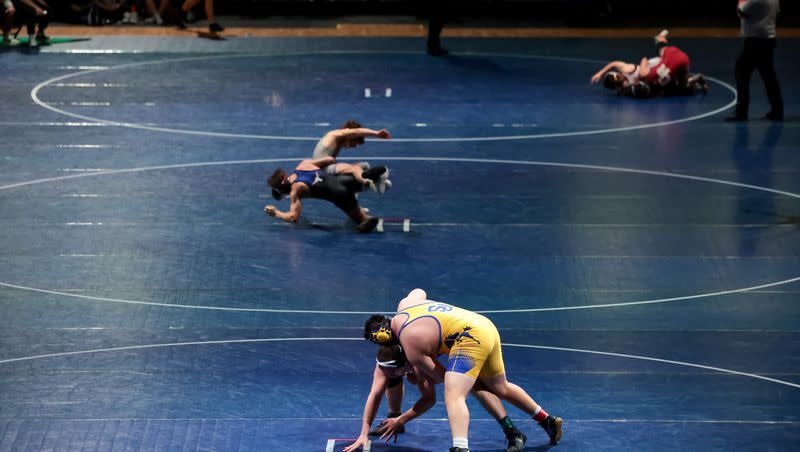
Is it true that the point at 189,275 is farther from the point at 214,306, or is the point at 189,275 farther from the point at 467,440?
the point at 467,440

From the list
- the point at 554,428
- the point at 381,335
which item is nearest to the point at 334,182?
the point at 381,335

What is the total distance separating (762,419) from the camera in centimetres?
911

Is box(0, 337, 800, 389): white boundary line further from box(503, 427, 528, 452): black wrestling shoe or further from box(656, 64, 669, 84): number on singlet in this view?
box(656, 64, 669, 84): number on singlet

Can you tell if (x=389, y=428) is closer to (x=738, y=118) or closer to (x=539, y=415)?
(x=539, y=415)

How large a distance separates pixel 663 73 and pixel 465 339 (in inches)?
468

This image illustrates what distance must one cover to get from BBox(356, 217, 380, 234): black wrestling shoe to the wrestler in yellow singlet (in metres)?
4.71

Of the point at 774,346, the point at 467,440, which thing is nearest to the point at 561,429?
the point at 467,440

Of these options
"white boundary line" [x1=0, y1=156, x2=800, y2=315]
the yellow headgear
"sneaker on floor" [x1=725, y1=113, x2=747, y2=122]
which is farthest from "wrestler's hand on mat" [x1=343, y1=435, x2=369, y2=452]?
"sneaker on floor" [x1=725, y1=113, x2=747, y2=122]

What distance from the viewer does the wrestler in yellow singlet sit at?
8.53m

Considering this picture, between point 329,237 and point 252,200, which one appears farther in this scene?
point 252,200

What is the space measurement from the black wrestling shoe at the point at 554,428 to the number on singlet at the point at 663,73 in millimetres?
11684

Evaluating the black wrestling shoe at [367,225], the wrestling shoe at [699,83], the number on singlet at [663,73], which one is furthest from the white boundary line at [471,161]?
the wrestling shoe at [699,83]

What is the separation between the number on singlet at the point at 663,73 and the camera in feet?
64.0

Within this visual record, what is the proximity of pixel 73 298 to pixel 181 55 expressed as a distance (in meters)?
11.5
